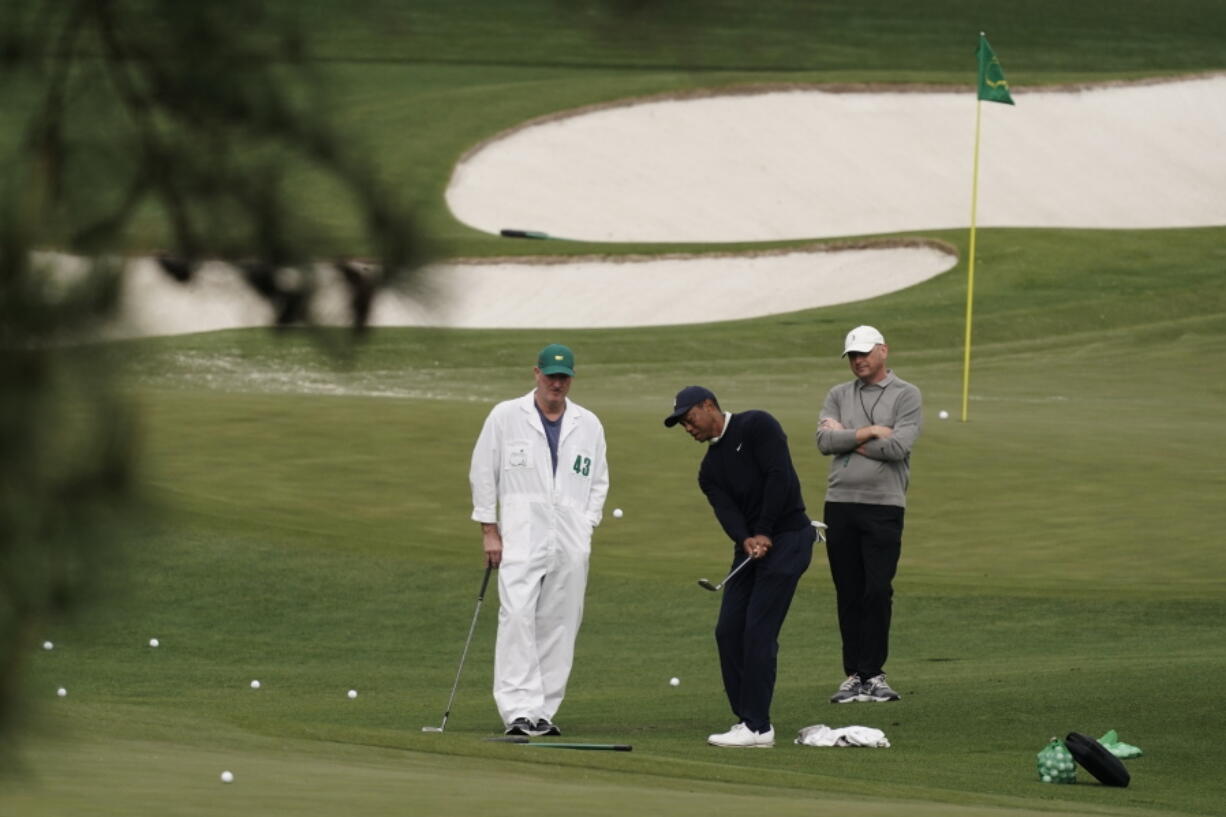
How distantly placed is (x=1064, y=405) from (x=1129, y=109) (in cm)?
2547

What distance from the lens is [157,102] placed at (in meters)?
2.01

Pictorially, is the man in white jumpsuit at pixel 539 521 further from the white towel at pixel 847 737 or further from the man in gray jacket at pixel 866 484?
the man in gray jacket at pixel 866 484

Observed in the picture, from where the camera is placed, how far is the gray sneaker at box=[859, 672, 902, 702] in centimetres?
1060

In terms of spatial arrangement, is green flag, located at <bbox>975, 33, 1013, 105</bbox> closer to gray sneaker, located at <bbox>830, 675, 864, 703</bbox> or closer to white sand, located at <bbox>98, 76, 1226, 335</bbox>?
gray sneaker, located at <bbox>830, 675, 864, 703</bbox>

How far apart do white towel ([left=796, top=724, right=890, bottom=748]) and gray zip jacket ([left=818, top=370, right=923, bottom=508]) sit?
201 cm

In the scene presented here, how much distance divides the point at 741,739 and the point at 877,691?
5.35 feet

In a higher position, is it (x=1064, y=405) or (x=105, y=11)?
(x=1064, y=405)

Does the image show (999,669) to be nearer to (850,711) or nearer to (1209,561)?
(850,711)

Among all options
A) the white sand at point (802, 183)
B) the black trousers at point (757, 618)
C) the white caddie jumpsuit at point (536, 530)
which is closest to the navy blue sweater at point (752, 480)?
the black trousers at point (757, 618)

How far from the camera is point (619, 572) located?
14.6m

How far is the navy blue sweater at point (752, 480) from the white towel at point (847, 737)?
3.03 ft

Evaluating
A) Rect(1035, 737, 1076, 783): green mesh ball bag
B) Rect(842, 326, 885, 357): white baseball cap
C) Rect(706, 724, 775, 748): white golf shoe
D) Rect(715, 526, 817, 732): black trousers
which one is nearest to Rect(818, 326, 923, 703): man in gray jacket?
Rect(842, 326, 885, 357): white baseball cap

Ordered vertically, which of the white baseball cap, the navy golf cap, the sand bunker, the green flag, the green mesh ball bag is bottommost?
the green mesh ball bag

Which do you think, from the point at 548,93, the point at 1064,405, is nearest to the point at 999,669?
the point at 1064,405
